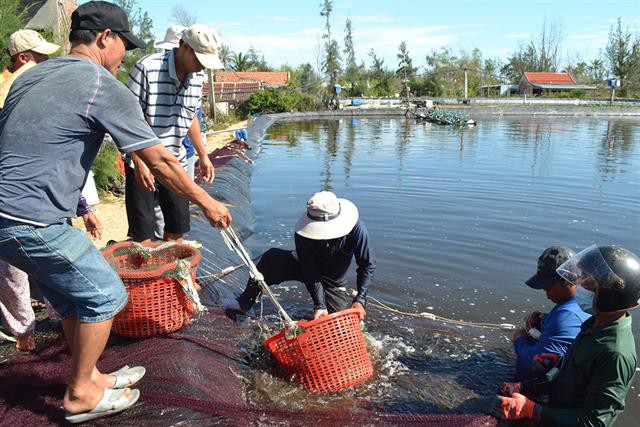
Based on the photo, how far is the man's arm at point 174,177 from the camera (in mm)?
2350

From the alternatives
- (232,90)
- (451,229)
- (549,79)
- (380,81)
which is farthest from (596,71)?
(451,229)

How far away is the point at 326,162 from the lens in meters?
15.2

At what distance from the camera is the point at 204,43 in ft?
11.7

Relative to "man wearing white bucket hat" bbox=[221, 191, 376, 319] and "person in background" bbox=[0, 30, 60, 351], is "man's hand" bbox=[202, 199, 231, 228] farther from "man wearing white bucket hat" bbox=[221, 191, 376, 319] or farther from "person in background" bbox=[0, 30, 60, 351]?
"person in background" bbox=[0, 30, 60, 351]

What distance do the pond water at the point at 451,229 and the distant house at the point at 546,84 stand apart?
4632 cm

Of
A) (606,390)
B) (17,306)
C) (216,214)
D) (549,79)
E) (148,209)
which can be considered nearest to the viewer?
(606,390)

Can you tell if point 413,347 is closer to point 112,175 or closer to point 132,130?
point 132,130

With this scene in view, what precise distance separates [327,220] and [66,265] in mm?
1758

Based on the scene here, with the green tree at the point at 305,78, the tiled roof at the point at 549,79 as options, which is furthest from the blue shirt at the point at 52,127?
the tiled roof at the point at 549,79

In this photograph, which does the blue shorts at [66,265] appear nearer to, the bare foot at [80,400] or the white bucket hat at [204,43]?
the bare foot at [80,400]

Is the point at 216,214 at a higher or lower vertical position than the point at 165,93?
lower

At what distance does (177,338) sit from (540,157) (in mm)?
14657

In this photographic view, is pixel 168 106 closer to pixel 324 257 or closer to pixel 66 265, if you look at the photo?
pixel 324 257

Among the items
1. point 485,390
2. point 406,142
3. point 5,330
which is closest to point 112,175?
point 5,330
